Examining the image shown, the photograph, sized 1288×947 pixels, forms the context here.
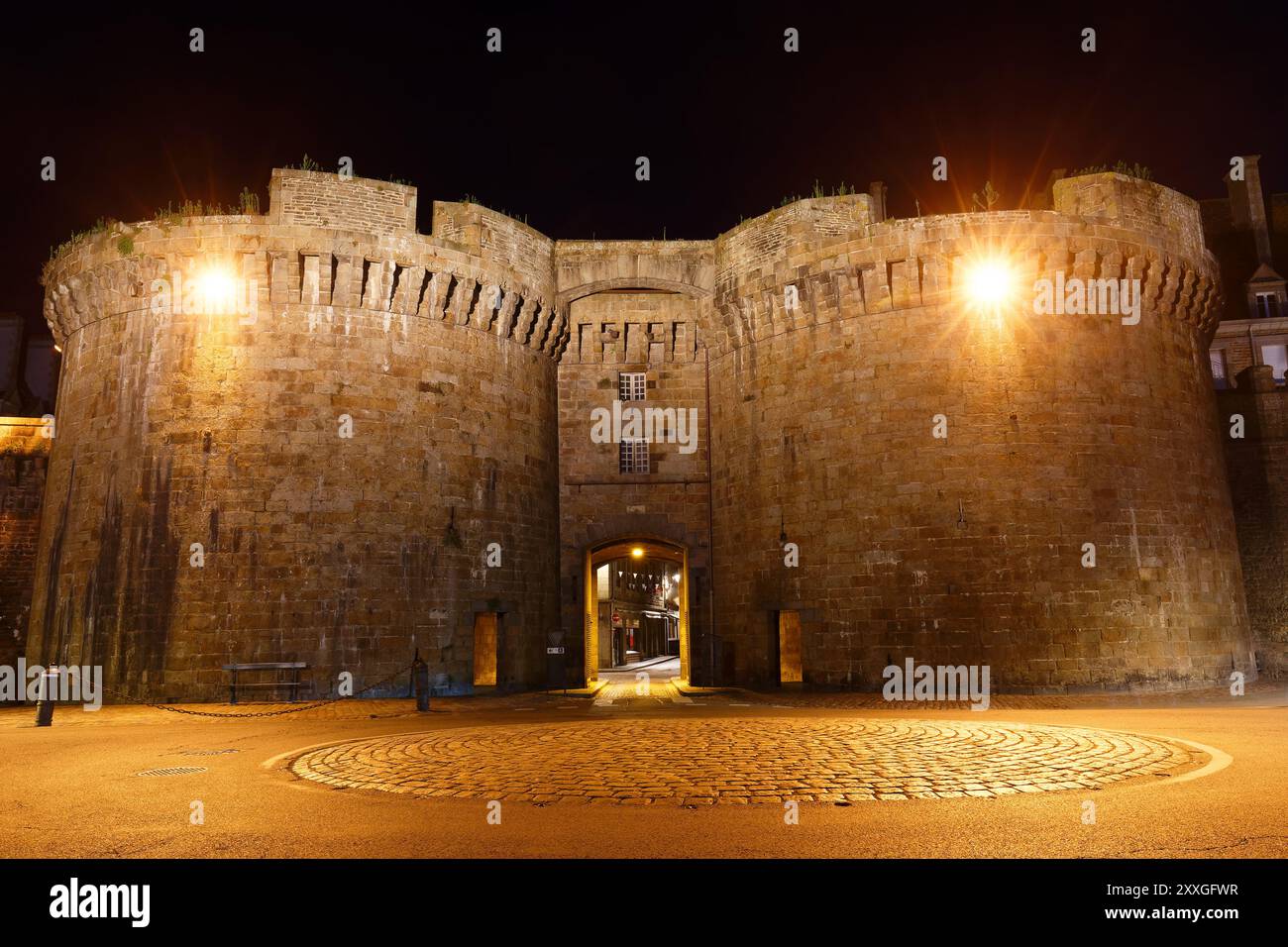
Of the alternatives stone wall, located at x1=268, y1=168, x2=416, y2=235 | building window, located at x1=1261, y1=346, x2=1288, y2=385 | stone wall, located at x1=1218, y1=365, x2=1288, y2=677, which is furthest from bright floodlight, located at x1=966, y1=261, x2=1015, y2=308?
building window, located at x1=1261, y1=346, x2=1288, y2=385

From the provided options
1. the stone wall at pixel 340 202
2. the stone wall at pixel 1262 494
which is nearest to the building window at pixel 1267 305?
the stone wall at pixel 1262 494

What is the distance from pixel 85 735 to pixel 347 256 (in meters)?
11.1

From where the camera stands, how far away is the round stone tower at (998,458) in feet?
60.4

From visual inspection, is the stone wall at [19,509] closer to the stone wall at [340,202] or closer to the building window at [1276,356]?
the stone wall at [340,202]

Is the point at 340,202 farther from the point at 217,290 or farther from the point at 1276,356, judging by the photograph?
the point at 1276,356

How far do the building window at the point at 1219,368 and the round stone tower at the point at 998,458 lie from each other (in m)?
12.9

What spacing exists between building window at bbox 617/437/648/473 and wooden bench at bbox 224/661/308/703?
31.8 ft

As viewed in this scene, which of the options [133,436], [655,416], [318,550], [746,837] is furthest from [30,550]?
[746,837]

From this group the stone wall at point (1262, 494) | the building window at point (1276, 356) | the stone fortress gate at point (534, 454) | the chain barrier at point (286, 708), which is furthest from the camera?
the building window at point (1276, 356)

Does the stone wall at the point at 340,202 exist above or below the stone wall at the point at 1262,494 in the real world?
above

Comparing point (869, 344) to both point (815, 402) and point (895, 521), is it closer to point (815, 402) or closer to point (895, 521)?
point (815, 402)

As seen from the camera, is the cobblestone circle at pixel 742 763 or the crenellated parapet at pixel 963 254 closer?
the cobblestone circle at pixel 742 763

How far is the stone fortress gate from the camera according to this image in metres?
18.2

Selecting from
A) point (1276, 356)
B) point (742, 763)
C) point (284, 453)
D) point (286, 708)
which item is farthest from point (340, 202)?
point (1276, 356)
